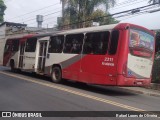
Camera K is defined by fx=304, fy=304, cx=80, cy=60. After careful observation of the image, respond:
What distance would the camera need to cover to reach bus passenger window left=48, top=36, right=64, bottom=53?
1684 cm

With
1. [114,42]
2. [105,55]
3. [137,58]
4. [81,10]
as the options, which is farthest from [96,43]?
[81,10]

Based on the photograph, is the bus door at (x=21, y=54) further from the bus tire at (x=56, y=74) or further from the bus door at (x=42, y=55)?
the bus tire at (x=56, y=74)

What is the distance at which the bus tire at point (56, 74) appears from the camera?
1666cm

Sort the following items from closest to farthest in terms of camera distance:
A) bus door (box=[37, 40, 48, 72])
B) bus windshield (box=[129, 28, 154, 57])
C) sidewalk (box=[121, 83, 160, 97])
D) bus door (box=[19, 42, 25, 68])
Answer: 1. bus windshield (box=[129, 28, 154, 57])
2. sidewalk (box=[121, 83, 160, 97])
3. bus door (box=[37, 40, 48, 72])
4. bus door (box=[19, 42, 25, 68])

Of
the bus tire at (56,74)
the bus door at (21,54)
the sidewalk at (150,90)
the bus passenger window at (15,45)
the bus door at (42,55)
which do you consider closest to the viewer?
the sidewalk at (150,90)

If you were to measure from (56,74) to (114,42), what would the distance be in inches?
207

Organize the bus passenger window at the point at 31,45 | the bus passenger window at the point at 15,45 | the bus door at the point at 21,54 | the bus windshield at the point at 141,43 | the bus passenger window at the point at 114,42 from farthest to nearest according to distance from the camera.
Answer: the bus passenger window at the point at 15,45 < the bus door at the point at 21,54 < the bus passenger window at the point at 31,45 < the bus windshield at the point at 141,43 < the bus passenger window at the point at 114,42

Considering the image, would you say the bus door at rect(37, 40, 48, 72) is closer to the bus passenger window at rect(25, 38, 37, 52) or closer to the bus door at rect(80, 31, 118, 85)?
the bus passenger window at rect(25, 38, 37, 52)

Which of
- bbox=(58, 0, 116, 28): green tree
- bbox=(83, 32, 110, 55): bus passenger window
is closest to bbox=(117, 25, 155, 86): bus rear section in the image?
bbox=(83, 32, 110, 55): bus passenger window

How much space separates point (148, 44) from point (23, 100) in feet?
21.4

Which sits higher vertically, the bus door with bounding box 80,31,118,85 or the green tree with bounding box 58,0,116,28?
the green tree with bounding box 58,0,116,28

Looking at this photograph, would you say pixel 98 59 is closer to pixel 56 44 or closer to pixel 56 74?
pixel 56 74

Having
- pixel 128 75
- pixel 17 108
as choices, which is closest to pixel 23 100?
pixel 17 108

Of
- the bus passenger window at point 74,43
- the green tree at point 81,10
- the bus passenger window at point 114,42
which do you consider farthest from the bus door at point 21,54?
the bus passenger window at point 114,42
